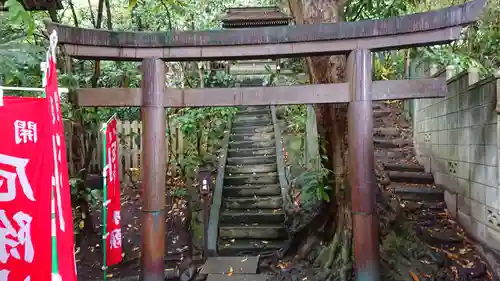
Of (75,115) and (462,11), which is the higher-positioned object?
(462,11)

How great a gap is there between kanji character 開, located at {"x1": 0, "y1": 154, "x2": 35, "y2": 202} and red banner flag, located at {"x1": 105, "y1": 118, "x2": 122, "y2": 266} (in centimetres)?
281

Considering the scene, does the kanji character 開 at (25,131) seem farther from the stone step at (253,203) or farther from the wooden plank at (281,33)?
the stone step at (253,203)

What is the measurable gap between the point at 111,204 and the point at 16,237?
2918mm

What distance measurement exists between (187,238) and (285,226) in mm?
2168

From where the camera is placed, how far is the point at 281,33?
171 inches

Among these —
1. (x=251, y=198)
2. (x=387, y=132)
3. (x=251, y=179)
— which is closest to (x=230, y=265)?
(x=251, y=198)

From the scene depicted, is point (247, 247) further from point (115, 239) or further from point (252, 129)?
point (252, 129)

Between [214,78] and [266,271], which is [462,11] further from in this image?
[214,78]

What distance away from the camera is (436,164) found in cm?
812

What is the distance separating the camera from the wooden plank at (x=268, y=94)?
421cm

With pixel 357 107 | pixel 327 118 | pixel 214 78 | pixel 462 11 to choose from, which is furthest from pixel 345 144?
pixel 214 78

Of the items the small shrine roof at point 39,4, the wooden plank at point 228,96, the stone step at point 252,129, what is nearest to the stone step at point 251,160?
the stone step at point 252,129

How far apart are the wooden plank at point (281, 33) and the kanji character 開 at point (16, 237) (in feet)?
6.87

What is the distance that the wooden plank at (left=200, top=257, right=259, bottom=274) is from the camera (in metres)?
6.34
